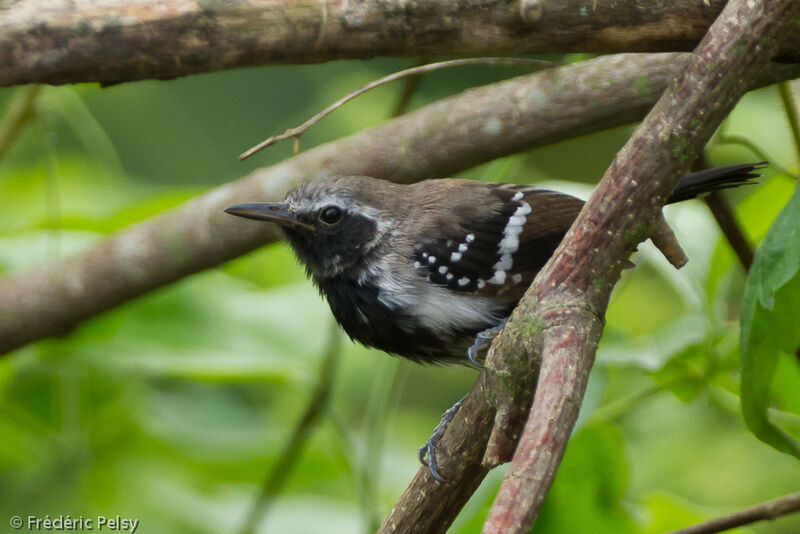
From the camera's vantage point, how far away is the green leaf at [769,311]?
1.88 metres

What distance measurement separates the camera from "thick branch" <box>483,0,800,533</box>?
5.78 ft

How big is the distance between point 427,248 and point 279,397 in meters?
1.68

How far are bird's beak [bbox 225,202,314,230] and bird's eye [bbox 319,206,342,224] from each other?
0.07m

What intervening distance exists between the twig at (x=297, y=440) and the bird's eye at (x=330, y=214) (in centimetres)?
60

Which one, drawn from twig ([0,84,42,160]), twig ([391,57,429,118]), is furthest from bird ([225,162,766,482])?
twig ([0,84,42,160])

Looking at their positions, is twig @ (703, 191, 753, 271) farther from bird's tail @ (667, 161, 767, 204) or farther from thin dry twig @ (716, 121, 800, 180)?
bird's tail @ (667, 161, 767, 204)

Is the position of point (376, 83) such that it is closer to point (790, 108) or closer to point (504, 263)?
point (504, 263)

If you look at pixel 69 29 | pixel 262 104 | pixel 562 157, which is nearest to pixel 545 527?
pixel 69 29

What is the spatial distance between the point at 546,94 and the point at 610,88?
21cm

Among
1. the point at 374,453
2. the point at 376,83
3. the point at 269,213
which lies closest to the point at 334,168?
the point at 269,213

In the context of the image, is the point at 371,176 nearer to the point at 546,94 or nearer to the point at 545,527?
the point at 546,94

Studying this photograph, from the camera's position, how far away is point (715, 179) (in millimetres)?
2658

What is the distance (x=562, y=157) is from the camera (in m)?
5.91

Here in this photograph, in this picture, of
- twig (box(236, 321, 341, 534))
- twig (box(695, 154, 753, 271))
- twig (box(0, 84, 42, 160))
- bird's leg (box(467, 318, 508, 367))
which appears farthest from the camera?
twig (box(0, 84, 42, 160))
